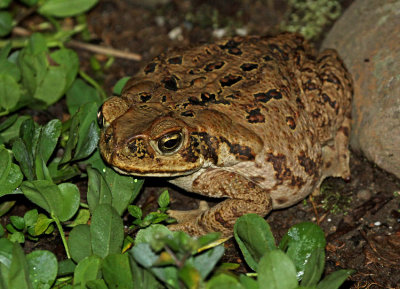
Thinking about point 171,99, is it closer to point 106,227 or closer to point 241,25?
point 106,227

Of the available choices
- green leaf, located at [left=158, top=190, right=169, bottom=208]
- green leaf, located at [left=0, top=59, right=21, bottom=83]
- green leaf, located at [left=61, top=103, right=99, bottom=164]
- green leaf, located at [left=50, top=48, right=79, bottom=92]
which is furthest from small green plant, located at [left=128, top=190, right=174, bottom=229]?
green leaf, located at [left=0, top=59, right=21, bottom=83]

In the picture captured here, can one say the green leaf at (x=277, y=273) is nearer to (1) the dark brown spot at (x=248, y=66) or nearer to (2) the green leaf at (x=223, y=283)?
(2) the green leaf at (x=223, y=283)

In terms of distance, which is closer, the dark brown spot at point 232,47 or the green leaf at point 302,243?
the green leaf at point 302,243

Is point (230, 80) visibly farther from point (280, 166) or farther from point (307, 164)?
point (307, 164)

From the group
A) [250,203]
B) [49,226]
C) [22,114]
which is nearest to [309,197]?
[250,203]

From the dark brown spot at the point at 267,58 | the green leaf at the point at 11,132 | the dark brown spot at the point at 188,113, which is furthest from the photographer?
the green leaf at the point at 11,132

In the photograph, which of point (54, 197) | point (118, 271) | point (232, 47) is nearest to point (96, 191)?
point (54, 197)

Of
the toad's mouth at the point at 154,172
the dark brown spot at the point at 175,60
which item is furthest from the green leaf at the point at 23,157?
the dark brown spot at the point at 175,60

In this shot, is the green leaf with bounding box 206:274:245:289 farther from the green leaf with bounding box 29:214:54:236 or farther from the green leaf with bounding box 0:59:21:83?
the green leaf with bounding box 0:59:21:83
